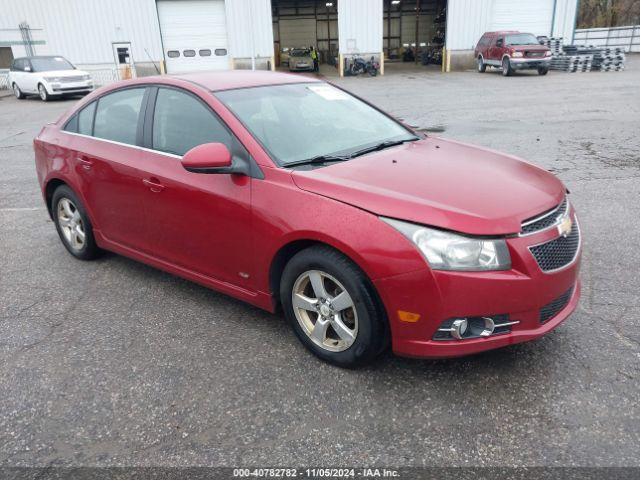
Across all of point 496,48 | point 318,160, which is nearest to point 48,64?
point 496,48

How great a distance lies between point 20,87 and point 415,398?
24451mm

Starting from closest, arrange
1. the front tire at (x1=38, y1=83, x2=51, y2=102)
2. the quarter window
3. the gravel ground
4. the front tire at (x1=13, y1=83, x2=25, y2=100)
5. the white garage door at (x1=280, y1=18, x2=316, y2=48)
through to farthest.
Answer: the gravel ground
the quarter window
the front tire at (x1=38, y1=83, x2=51, y2=102)
the front tire at (x1=13, y1=83, x2=25, y2=100)
the white garage door at (x1=280, y1=18, x2=316, y2=48)

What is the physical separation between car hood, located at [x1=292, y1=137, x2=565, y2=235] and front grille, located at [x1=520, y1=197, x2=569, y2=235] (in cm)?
3

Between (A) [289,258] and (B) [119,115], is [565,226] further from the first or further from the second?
(B) [119,115]

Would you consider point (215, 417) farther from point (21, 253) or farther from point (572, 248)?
point (21, 253)

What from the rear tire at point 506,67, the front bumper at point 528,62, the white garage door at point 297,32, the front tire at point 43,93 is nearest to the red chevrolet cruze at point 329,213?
the front tire at point 43,93

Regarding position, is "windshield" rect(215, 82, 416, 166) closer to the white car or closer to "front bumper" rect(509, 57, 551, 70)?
the white car

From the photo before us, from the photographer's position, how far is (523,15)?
29406mm

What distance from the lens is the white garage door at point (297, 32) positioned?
137 ft

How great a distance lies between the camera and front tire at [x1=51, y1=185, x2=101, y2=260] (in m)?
4.59

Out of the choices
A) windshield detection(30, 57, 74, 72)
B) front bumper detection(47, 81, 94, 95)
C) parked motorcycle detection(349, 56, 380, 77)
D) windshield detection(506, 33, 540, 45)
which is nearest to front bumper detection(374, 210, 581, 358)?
front bumper detection(47, 81, 94, 95)

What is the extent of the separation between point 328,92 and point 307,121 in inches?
24.1

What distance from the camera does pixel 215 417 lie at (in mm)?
2709

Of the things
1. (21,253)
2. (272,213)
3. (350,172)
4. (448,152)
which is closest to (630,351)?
(448,152)
